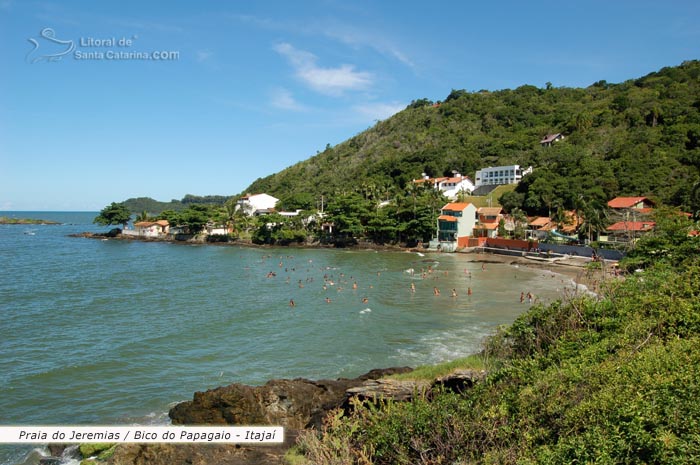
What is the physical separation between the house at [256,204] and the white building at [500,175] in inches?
1841

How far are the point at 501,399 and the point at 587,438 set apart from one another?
83.4 inches

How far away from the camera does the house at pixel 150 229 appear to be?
303ft

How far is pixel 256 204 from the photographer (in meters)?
105

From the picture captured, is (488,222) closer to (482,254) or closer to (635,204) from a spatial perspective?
(482,254)

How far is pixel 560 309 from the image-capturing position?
13.8 meters

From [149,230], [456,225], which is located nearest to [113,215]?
[149,230]

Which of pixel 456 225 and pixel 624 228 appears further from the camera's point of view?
pixel 456 225

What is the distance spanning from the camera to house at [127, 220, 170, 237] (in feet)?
303

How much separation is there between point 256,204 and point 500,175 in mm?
54531

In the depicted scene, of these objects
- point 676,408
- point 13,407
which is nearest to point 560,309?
point 676,408

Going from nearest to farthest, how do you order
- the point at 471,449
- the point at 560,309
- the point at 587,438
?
the point at 587,438, the point at 471,449, the point at 560,309

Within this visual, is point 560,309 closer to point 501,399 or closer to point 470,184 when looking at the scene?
point 501,399

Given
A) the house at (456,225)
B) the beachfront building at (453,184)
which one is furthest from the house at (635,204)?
the beachfront building at (453,184)

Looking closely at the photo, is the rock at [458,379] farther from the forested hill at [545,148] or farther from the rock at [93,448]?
the forested hill at [545,148]
